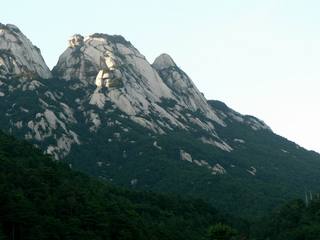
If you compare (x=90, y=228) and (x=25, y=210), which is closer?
(x=25, y=210)

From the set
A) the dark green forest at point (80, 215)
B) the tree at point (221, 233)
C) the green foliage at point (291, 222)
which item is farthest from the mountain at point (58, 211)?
the green foliage at point (291, 222)

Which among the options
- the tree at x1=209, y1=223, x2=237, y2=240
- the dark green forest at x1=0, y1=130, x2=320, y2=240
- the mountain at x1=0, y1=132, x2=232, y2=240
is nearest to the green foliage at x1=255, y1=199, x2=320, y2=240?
the dark green forest at x1=0, y1=130, x2=320, y2=240

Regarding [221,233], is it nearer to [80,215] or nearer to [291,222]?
[80,215]

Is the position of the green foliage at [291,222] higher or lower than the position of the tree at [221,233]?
higher

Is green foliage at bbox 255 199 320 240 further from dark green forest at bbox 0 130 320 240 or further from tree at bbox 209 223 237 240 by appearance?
tree at bbox 209 223 237 240

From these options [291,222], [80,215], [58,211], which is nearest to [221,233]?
[80,215]

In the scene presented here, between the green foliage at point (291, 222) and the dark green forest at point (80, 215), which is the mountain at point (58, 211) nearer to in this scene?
the dark green forest at point (80, 215)

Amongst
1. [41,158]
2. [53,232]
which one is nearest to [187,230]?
[41,158]

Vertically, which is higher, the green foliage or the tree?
the green foliage

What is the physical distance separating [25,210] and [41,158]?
75.6 metres

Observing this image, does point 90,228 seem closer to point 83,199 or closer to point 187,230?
point 83,199

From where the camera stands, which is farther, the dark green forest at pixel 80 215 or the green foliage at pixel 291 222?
the green foliage at pixel 291 222

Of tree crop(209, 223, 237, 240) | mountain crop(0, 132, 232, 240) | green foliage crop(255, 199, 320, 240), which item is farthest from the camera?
green foliage crop(255, 199, 320, 240)

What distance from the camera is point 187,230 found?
608 feet
